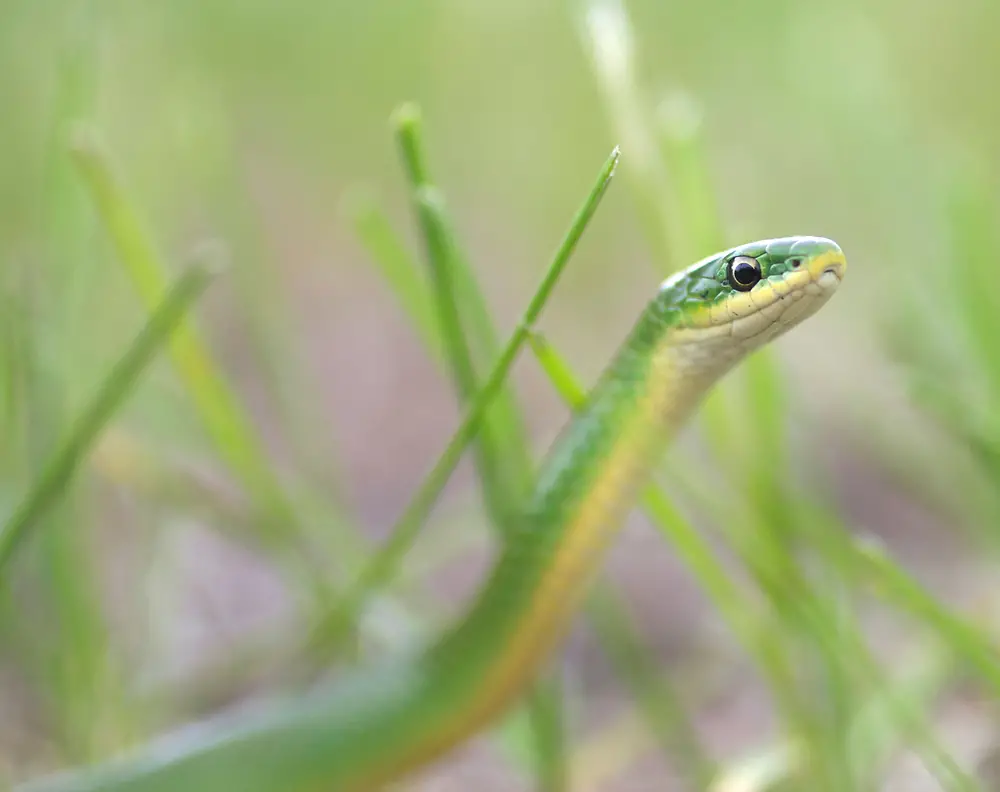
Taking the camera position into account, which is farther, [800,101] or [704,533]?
[800,101]

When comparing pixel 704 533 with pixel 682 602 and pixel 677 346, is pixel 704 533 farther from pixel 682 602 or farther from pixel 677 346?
pixel 677 346

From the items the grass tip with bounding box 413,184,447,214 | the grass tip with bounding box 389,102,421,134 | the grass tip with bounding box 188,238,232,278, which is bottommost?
the grass tip with bounding box 188,238,232,278

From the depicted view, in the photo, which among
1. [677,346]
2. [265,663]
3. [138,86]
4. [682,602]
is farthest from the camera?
[138,86]

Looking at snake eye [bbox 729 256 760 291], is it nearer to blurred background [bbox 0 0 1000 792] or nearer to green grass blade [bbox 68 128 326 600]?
blurred background [bbox 0 0 1000 792]

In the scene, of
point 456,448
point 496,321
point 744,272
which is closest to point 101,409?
point 456,448

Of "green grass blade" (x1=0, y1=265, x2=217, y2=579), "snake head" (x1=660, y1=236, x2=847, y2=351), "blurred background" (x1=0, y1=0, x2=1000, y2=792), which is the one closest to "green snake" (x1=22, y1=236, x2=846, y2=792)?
"snake head" (x1=660, y1=236, x2=847, y2=351)

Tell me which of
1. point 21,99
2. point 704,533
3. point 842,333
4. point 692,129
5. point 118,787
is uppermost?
point 21,99

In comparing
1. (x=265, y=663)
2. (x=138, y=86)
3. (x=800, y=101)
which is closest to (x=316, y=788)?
(x=265, y=663)
